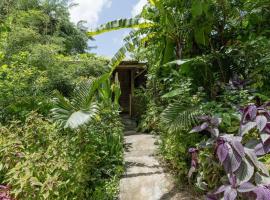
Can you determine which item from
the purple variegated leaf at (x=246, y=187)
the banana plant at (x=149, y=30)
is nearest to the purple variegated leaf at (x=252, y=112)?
the purple variegated leaf at (x=246, y=187)

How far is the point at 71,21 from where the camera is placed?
17625mm

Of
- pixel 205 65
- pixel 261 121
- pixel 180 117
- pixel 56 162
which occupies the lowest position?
pixel 56 162

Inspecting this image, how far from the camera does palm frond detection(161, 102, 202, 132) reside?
4.41m

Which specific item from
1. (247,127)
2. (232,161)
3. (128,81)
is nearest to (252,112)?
(247,127)

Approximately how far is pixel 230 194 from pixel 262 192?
0.92ft

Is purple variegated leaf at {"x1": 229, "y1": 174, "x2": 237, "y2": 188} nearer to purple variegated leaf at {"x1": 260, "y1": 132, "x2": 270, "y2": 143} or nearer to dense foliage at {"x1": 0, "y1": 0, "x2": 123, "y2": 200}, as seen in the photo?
purple variegated leaf at {"x1": 260, "y1": 132, "x2": 270, "y2": 143}

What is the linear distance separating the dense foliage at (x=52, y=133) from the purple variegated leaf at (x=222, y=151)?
7.20 ft

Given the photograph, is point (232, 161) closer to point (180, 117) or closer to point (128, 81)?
point (180, 117)

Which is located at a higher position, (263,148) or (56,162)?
(263,148)

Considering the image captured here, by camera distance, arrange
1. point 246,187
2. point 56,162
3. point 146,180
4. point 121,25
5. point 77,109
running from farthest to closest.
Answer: point 121,25, point 77,109, point 146,180, point 56,162, point 246,187

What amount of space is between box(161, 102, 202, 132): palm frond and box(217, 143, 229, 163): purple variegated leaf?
1.55 m

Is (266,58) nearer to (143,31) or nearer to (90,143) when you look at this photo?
(143,31)

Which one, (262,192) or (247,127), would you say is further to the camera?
(247,127)

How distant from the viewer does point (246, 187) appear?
2514 mm
